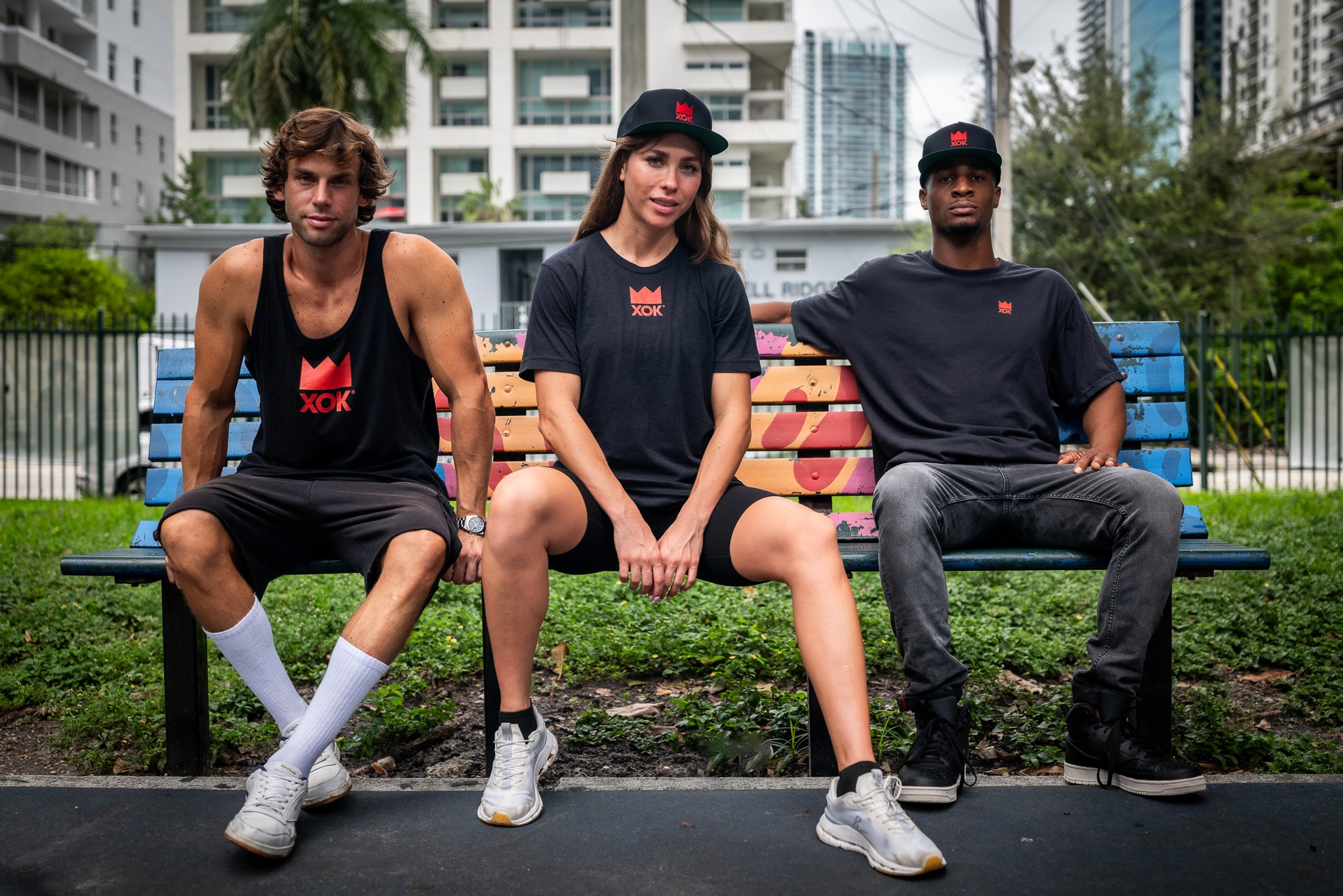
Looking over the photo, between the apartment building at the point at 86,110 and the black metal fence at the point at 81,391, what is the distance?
35624 mm

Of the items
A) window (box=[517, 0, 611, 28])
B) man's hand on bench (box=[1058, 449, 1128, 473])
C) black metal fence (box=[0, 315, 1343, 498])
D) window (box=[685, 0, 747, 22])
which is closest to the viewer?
man's hand on bench (box=[1058, 449, 1128, 473])

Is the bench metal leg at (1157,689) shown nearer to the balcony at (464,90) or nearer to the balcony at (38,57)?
the balcony at (464,90)

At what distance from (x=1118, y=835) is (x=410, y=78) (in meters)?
52.4

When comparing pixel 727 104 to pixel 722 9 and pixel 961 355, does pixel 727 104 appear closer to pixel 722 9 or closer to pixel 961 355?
pixel 722 9

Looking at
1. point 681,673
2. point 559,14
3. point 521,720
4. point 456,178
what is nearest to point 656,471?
point 521,720

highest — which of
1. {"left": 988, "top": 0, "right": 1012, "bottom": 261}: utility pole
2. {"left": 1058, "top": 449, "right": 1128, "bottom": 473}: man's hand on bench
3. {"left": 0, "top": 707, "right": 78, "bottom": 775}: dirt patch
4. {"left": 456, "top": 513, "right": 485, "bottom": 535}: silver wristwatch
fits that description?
{"left": 988, "top": 0, "right": 1012, "bottom": 261}: utility pole

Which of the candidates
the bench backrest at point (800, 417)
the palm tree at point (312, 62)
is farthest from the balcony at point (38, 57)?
the bench backrest at point (800, 417)

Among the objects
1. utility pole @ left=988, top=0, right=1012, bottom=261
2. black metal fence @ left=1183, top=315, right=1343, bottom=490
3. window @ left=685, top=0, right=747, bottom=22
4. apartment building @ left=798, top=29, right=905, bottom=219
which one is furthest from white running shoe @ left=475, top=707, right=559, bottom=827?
window @ left=685, top=0, right=747, bottom=22

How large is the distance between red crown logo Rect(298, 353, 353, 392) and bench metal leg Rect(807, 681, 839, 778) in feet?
5.36

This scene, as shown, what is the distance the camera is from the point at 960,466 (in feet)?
10.5

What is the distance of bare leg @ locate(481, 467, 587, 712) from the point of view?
2686 mm

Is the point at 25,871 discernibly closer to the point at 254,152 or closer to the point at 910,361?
the point at 910,361

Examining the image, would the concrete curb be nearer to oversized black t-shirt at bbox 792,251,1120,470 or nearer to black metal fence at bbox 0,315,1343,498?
oversized black t-shirt at bbox 792,251,1120,470

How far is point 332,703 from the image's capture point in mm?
2584
